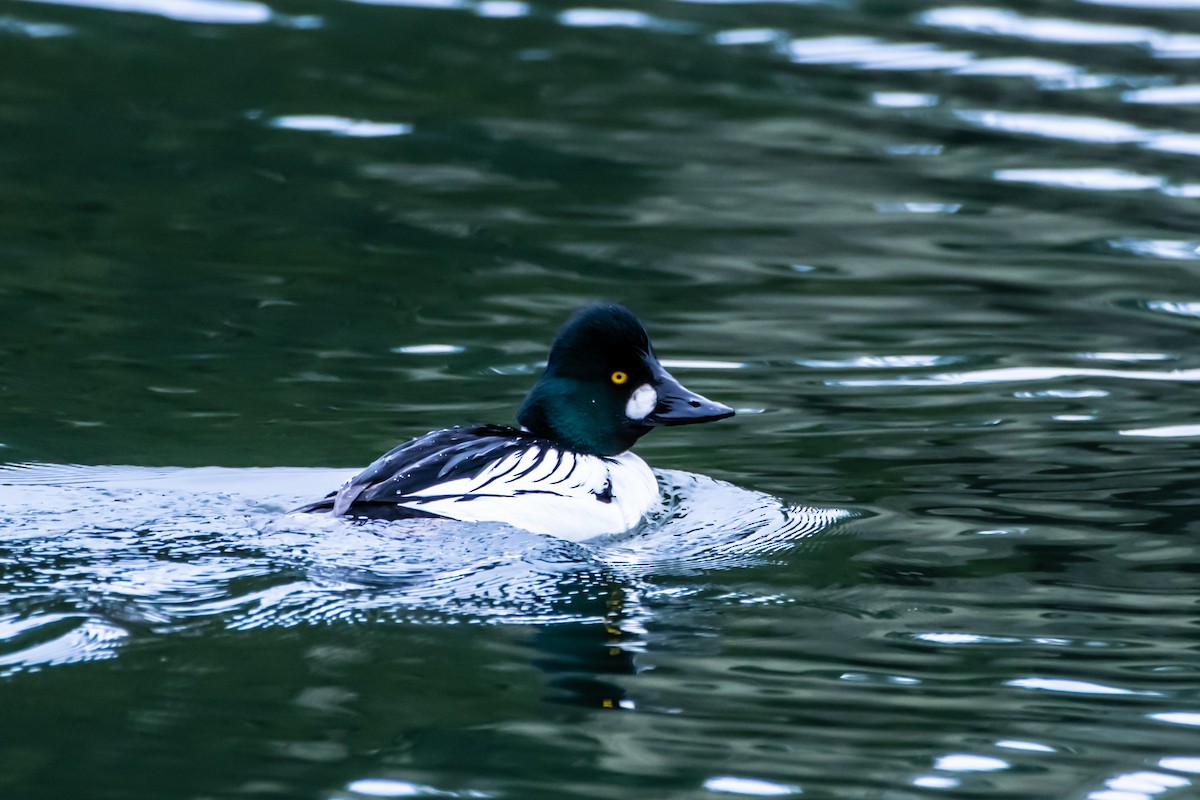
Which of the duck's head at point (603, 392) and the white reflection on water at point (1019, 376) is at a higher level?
the duck's head at point (603, 392)

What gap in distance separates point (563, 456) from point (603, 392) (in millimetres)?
305

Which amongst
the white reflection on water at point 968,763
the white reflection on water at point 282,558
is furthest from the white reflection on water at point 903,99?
the white reflection on water at point 968,763

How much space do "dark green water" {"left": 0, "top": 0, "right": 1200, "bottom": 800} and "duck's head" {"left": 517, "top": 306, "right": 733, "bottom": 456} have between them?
42cm

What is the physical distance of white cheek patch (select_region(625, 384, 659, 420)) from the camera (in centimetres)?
726

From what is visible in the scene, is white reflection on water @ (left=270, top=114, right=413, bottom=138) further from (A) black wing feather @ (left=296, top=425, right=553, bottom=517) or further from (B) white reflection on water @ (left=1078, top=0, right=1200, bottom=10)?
(B) white reflection on water @ (left=1078, top=0, right=1200, bottom=10)

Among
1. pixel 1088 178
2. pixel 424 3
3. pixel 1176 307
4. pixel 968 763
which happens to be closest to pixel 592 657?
pixel 968 763

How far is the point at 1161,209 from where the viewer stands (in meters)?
12.0

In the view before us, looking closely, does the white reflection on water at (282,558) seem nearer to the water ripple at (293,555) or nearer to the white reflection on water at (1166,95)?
the water ripple at (293,555)

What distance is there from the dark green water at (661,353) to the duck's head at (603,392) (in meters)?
0.42

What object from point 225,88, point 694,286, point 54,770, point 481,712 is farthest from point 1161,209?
point 54,770

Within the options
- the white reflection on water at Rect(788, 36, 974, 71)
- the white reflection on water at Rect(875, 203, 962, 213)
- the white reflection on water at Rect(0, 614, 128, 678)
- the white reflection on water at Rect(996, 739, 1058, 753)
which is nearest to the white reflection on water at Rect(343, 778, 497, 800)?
the white reflection on water at Rect(0, 614, 128, 678)

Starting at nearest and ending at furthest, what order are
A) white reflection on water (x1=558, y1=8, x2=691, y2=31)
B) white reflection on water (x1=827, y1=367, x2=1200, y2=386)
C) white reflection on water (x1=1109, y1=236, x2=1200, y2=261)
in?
white reflection on water (x1=827, y1=367, x2=1200, y2=386) → white reflection on water (x1=1109, y1=236, x2=1200, y2=261) → white reflection on water (x1=558, y1=8, x2=691, y2=31)

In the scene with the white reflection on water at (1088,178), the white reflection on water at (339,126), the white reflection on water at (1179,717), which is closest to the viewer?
the white reflection on water at (1179,717)

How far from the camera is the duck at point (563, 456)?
21.6ft
